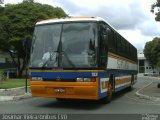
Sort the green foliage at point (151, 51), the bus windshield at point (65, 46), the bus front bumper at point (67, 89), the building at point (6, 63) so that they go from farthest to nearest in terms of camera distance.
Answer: the green foliage at point (151, 51), the building at point (6, 63), the bus windshield at point (65, 46), the bus front bumper at point (67, 89)

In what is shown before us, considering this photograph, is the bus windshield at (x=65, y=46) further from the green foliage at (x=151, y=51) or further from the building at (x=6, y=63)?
the green foliage at (x=151, y=51)

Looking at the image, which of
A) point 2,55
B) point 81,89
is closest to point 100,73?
point 81,89

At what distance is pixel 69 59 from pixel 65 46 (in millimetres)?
573

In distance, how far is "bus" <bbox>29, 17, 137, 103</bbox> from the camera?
1533cm

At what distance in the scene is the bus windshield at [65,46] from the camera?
50.8ft

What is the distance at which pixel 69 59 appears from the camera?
1552cm

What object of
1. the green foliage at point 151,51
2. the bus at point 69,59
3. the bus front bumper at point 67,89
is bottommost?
the bus front bumper at point 67,89

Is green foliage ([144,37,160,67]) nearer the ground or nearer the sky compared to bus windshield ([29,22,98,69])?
nearer the sky

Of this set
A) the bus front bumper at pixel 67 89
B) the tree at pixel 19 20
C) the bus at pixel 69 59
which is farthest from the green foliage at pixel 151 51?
the bus front bumper at pixel 67 89

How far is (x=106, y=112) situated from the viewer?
14.9m

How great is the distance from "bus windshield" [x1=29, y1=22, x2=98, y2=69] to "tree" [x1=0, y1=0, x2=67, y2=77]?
121ft

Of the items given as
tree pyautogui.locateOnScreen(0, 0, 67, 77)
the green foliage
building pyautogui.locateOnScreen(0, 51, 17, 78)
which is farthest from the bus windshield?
the green foliage

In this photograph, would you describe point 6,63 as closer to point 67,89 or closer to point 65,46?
point 65,46

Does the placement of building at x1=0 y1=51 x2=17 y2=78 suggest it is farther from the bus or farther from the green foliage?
the bus
